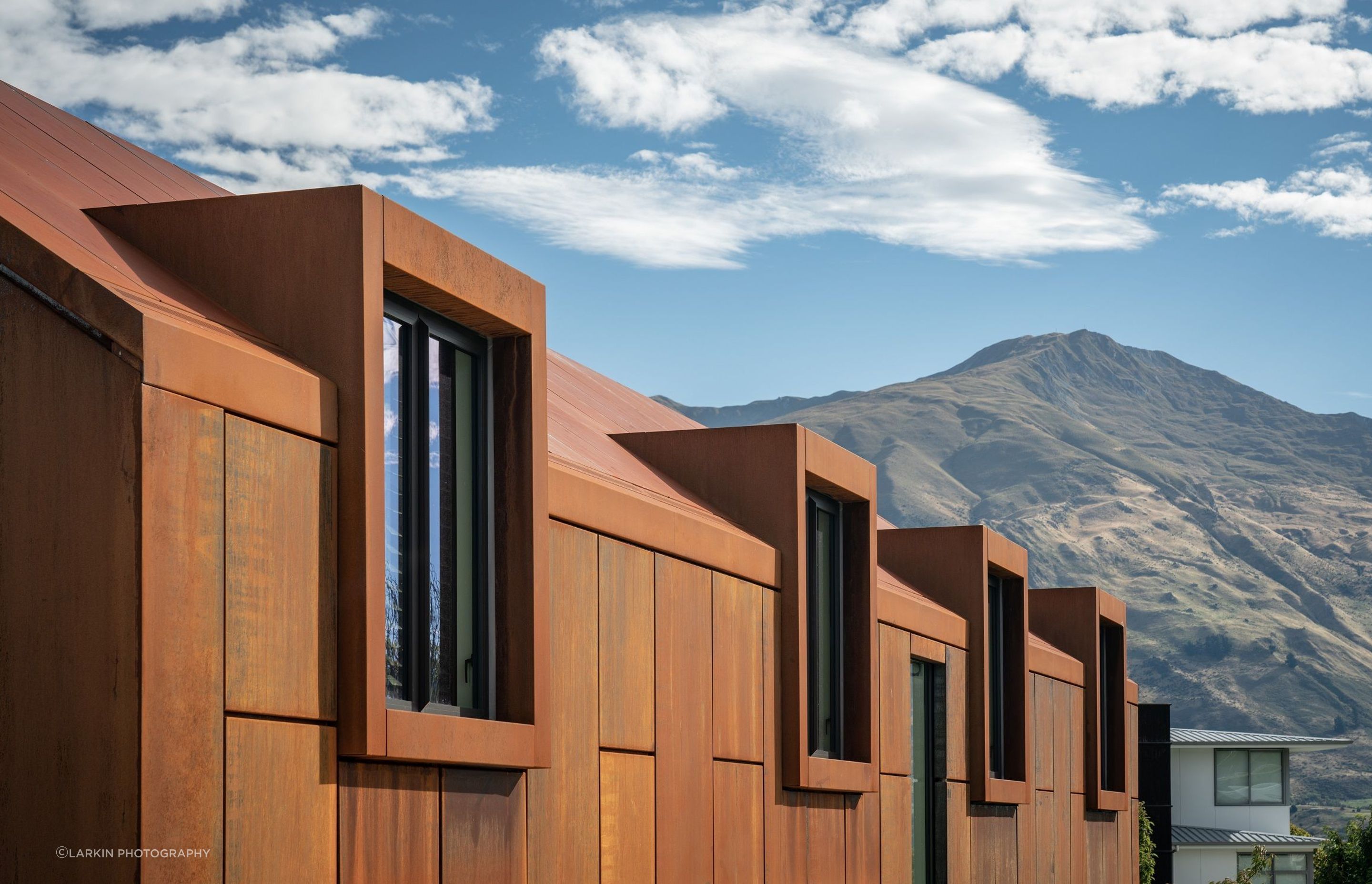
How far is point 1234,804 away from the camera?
58594 mm

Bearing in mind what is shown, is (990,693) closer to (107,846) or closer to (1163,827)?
(107,846)

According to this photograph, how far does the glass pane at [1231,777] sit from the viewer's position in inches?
2308

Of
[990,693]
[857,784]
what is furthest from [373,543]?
[990,693]

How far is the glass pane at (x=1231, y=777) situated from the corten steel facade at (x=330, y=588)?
5023 cm

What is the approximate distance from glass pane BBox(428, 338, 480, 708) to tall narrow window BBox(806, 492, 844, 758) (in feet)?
→ 16.9

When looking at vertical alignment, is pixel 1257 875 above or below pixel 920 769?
below

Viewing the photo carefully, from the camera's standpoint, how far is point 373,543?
6.24 m

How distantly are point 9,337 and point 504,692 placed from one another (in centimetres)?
327

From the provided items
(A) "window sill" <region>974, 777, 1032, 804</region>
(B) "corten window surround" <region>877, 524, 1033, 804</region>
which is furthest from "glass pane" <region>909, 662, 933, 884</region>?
(A) "window sill" <region>974, 777, 1032, 804</region>

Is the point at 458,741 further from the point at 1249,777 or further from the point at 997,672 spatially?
the point at 1249,777

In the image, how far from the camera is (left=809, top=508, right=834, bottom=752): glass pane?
1266cm

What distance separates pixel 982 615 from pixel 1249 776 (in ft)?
154

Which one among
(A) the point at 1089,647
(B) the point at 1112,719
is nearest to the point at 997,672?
(A) the point at 1089,647

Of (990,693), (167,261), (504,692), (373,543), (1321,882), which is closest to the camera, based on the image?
(373,543)
